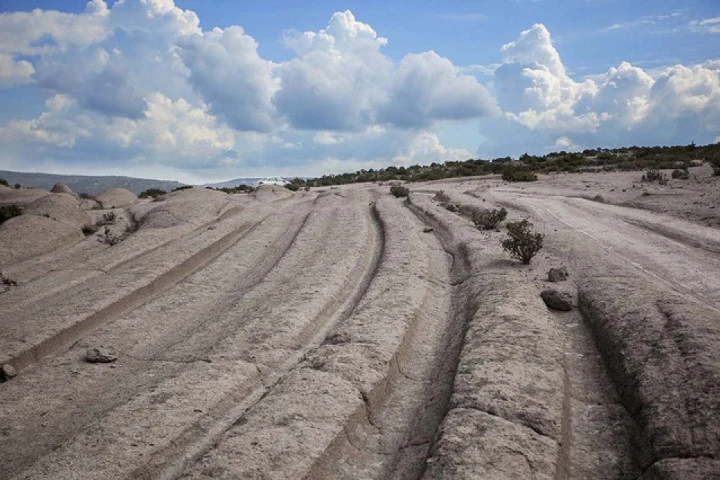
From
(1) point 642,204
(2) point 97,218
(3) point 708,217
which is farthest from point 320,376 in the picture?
(2) point 97,218

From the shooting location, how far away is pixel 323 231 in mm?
17047

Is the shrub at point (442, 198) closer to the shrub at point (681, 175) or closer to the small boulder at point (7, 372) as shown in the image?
the shrub at point (681, 175)

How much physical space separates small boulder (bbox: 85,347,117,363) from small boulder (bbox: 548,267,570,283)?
807 cm

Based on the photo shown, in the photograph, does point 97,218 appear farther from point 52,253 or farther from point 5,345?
point 5,345

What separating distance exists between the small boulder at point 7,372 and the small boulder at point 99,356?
3.62 feet

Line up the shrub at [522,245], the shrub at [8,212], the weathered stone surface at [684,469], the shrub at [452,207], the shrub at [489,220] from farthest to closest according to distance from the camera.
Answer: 1. the shrub at [8,212]
2. the shrub at [452,207]
3. the shrub at [489,220]
4. the shrub at [522,245]
5. the weathered stone surface at [684,469]

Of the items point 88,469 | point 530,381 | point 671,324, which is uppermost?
point 671,324

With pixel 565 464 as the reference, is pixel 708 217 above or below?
above

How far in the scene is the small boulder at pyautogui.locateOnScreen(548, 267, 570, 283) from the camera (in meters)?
9.96

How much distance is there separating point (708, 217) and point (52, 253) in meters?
22.0

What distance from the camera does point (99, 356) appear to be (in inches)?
344

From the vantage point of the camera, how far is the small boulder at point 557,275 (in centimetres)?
996

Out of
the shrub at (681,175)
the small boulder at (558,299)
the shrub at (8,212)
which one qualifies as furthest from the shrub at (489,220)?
the shrub at (8,212)

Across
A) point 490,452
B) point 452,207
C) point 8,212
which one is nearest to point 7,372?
point 490,452
